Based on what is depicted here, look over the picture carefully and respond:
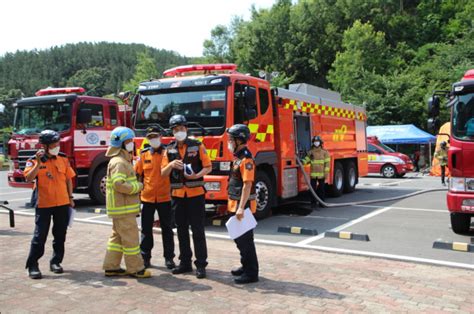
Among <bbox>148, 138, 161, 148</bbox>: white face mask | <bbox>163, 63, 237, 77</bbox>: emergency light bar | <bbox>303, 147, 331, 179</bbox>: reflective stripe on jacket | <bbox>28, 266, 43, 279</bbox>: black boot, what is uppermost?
<bbox>163, 63, 237, 77</bbox>: emergency light bar

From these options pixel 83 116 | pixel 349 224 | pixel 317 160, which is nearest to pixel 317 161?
pixel 317 160

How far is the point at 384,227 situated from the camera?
28.6ft

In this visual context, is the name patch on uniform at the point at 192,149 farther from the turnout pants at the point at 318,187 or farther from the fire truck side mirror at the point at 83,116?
the fire truck side mirror at the point at 83,116

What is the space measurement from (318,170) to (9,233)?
664 centimetres

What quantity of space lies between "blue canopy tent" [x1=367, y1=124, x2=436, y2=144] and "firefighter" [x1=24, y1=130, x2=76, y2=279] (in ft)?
80.8

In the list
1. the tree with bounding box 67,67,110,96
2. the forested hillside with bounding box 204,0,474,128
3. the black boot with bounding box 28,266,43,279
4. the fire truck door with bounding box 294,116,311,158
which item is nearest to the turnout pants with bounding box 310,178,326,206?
the fire truck door with bounding box 294,116,311,158

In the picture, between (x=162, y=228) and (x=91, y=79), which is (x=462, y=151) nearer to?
(x=162, y=228)

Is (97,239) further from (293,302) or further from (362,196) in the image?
(362,196)

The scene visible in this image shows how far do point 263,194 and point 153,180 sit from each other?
149 inches

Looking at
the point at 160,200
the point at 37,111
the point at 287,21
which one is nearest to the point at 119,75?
the point at 287,21

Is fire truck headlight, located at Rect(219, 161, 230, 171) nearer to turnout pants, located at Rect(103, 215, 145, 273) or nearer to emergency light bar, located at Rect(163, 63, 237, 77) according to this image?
emergency light bar, located at Rect(163, 63, 237, 77)

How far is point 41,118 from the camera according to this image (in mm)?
11461

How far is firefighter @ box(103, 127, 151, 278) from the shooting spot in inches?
207

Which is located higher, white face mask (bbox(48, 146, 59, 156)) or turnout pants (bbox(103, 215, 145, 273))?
white face mask (bbox(48, 146, 59, 156))
